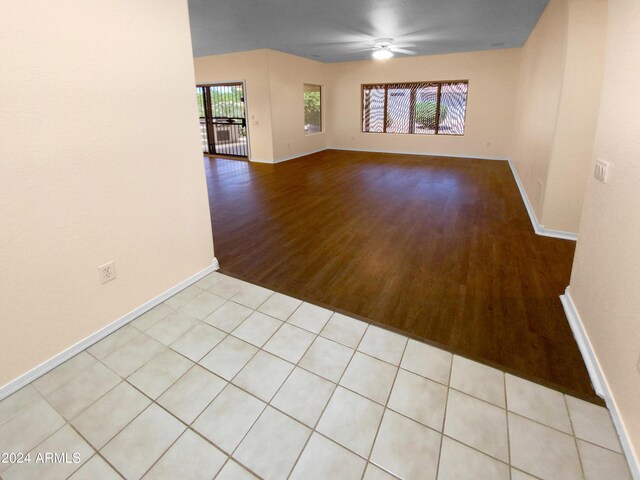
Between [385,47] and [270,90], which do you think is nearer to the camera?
[385,47]

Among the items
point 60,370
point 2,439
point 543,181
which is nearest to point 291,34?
point 543,181

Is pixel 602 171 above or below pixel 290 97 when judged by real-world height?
below

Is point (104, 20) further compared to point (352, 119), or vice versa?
point (352, 119)

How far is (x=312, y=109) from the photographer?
9.46 m

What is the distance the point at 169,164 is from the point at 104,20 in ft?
2.79

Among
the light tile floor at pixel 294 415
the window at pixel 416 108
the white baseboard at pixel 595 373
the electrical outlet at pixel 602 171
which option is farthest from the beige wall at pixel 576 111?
the window at pixel 416 108

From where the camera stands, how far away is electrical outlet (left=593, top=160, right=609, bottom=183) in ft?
6.05

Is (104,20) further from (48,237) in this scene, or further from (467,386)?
(467,386)

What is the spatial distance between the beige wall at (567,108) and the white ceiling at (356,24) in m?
1.08

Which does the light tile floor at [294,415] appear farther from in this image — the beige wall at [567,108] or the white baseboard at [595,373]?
the beige wall at [567,108]

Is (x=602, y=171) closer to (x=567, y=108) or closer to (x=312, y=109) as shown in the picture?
(x=567, y=108)

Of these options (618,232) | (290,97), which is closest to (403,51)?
(290,97)

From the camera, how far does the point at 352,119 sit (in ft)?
31.8

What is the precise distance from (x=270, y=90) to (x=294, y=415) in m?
7.32
